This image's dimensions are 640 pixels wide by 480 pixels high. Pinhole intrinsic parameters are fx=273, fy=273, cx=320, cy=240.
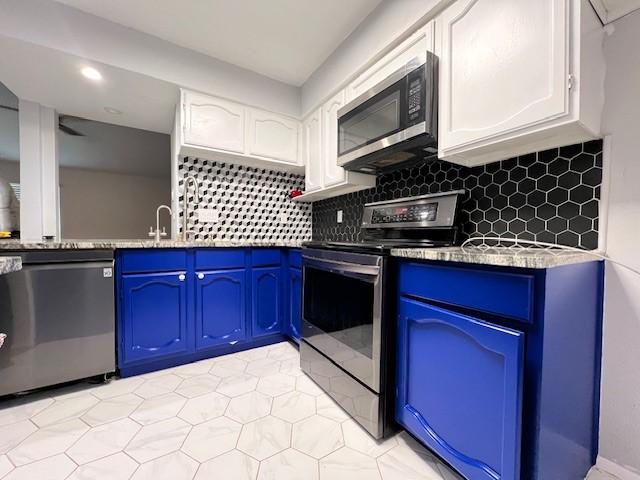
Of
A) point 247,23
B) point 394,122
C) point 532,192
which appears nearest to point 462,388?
point 532,192

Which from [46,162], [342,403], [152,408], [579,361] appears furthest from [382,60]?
[46,162]

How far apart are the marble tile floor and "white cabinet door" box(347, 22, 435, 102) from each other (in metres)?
1.86

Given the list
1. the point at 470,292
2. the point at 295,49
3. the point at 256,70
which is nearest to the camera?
the point at 470,292

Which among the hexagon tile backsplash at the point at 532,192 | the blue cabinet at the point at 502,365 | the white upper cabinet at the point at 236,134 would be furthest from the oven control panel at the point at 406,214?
the white upper cabinet at the point at 236,134

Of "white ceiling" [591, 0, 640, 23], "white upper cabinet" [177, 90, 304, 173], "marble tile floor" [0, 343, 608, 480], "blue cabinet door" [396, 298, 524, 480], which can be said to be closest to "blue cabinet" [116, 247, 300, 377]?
"marble tile floor" [0, 343, 608, 480]

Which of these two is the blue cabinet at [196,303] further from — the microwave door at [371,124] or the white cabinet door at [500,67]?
the white cabinet door at [500,67]

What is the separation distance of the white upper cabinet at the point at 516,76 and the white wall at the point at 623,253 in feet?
0.23

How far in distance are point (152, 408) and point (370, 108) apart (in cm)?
203

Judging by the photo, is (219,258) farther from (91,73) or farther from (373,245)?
(91,73)

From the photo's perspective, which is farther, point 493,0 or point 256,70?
point 256,70

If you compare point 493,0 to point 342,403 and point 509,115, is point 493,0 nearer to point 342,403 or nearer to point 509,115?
point 509,115

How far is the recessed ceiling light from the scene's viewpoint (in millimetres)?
1853

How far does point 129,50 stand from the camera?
1.86m

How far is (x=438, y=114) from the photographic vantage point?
1319 mm
